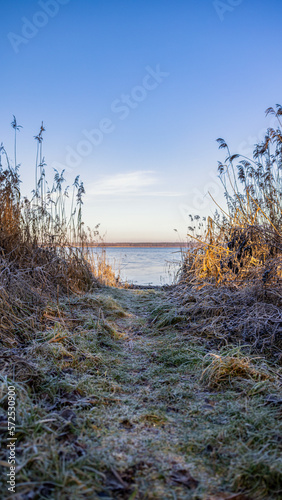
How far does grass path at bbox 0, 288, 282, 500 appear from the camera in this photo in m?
1.11

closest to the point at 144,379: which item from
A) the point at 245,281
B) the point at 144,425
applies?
the point at 144,425

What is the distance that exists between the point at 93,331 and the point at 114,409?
123 centimetres

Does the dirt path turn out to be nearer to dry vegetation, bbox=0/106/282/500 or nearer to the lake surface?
dry vegetation, bbox=0/106/282/500

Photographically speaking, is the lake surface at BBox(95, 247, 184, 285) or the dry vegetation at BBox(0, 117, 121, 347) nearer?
the dry vegetation at BBox(0, 117, 121, 347)

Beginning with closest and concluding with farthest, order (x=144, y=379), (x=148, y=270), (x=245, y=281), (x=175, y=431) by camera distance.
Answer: (x=175, y=431) → (x=144, y=379) → (x=245, y=281) → (x=148, y=270)

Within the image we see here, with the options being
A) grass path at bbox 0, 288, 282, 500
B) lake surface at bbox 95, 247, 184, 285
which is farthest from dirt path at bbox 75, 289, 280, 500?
lake surface at bbox 95, 247, 184, 285

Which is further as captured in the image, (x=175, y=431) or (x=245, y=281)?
(x=245, y=281)

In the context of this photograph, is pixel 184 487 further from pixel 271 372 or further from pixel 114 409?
pixel 271 372

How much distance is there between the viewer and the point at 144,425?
5.08ft

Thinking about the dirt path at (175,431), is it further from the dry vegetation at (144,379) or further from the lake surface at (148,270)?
the lake surface at (148,270)

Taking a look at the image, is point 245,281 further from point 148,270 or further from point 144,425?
point 148,270

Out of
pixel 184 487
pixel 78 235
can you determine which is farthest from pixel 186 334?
pixel 78 235

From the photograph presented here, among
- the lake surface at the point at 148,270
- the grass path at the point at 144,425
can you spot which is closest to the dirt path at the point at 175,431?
the grass path at the point at 144,425

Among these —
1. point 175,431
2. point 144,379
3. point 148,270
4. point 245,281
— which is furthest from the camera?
point 148,270
